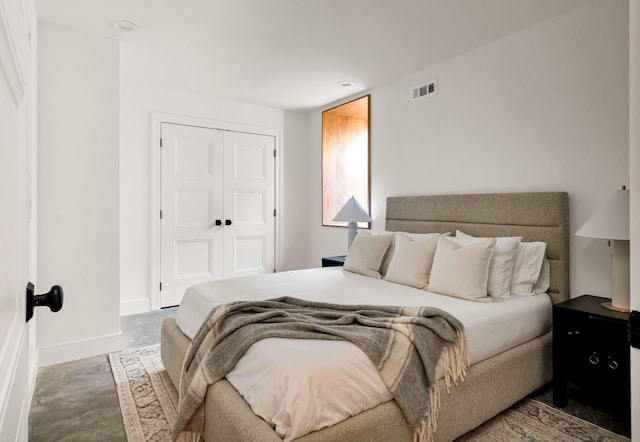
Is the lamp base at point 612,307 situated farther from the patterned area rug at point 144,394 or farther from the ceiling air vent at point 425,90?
the patterned area rug at point 144,394

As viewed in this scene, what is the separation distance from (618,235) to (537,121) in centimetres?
109

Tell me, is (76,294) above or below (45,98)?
below

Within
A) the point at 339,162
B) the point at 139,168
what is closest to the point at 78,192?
the point at 139,168

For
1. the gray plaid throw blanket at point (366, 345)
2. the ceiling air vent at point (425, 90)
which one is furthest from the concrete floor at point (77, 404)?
the ceiling air vent at point (425, 90)

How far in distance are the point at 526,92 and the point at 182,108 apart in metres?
3.57

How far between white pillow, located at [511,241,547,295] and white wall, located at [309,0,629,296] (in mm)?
241

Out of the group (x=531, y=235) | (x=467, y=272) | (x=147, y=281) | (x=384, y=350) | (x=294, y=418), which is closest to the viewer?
(x=294, y=418)

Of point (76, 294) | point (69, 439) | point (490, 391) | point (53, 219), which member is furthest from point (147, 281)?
point (490, 391)

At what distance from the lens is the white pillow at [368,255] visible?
316 centimetres

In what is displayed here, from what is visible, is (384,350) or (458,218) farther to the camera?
(458,218)

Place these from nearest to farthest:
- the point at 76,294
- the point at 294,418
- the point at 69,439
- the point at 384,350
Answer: the point at 294,418, the point at 384,350, the point at 69,439, the point at 76,294

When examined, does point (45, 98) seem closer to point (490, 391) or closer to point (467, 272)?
point (467, 272)

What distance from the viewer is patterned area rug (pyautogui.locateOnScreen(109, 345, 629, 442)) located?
A: 189 cm

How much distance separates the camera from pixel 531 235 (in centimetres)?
270
